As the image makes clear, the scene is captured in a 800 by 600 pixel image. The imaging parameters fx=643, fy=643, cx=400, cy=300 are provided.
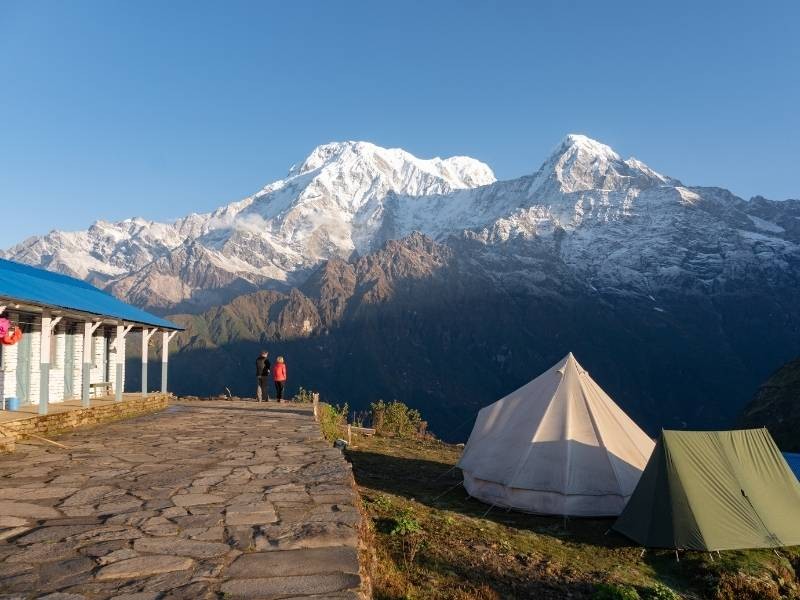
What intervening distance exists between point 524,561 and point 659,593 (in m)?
1.65

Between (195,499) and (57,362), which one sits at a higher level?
(57,362)

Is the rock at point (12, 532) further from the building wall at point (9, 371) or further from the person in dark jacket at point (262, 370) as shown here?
the person in dark jacket at point (262, 370)

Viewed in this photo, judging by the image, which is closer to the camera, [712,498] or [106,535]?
[106,535]

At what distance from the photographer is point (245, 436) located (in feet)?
41.3

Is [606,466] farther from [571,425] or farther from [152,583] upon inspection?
[152,583]

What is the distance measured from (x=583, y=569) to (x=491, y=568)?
1506mm

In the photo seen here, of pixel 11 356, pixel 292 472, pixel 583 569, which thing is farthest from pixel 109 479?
pixel 11 356

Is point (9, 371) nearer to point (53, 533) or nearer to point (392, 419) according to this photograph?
point (53, 533)

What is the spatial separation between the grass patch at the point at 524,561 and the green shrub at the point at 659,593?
0.04 feet

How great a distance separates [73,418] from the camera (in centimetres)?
1396

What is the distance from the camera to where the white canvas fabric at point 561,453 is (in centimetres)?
1145

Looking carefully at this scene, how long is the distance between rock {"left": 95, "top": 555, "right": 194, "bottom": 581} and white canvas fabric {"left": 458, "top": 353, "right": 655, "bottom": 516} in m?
8.06

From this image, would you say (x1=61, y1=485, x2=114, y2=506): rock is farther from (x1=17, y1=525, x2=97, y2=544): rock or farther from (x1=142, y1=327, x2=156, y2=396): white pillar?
(x1=142, y1=327, x2=156, y2=396): white pillar

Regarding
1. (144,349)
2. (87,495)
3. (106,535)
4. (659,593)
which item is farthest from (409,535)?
(144,349)
